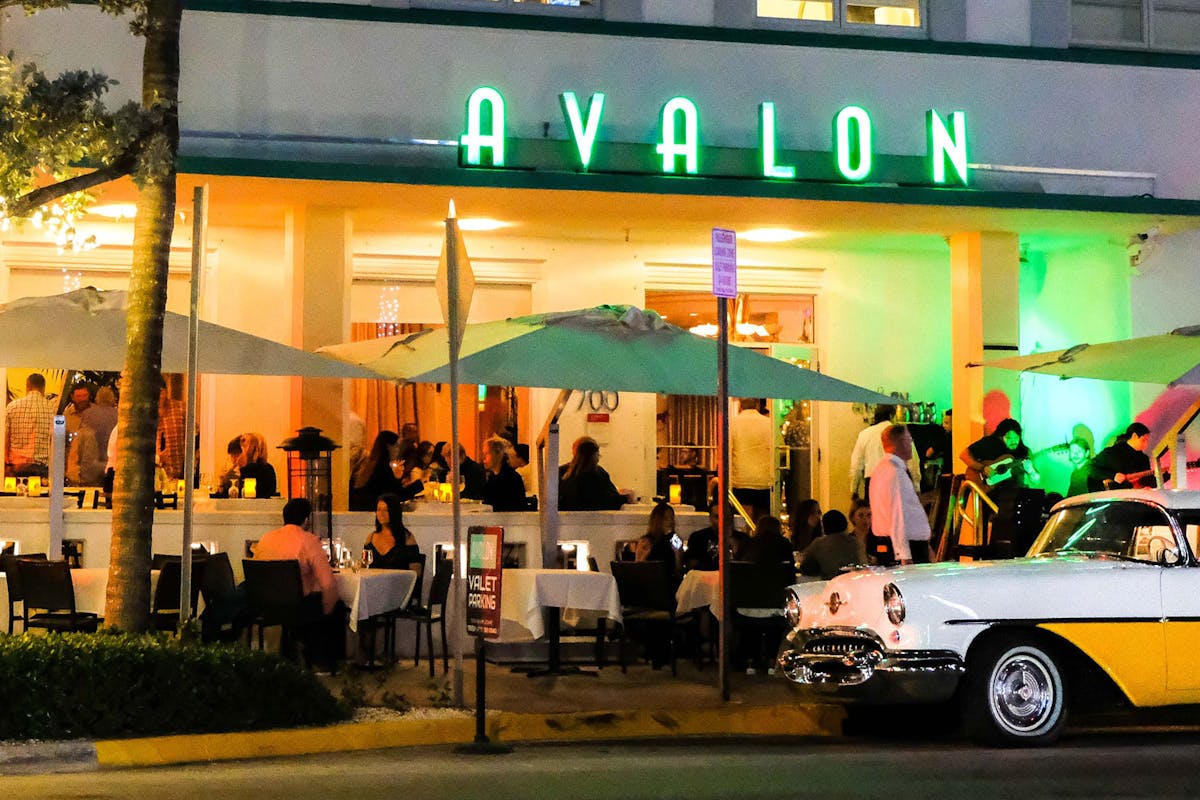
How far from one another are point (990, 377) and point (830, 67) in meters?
3.57

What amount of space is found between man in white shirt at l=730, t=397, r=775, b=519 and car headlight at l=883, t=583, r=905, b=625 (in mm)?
9180

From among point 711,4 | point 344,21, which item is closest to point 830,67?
point 711,4

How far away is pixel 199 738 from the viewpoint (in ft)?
32.1

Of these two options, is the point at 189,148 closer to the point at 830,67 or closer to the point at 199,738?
the point at 830,67

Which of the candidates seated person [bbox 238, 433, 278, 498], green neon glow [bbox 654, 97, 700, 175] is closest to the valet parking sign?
seated person [bbox 238, 433, 278, 498]

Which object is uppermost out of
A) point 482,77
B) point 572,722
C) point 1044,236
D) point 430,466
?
point 482,77

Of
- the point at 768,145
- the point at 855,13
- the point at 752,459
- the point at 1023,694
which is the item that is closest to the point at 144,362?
the point at 1023,694

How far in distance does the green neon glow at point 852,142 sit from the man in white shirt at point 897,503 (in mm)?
3586

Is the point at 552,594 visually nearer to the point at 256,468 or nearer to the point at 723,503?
the point at 723,503

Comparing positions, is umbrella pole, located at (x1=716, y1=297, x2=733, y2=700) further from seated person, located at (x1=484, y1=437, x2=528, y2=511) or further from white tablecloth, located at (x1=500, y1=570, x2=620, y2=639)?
seated person, located at (x1=484, y1=437, x2=528, y2=511)

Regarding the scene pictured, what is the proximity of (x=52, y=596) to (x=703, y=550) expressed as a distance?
5323 mm

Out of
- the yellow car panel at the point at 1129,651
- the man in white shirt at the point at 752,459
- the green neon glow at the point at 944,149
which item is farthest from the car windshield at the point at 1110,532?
the man in white shirt at the point at 752,459

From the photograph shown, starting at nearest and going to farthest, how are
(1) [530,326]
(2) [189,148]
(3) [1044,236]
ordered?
(1) [530,326], (2) [189,148], (3) [1044,236]

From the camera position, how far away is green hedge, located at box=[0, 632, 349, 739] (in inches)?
378
